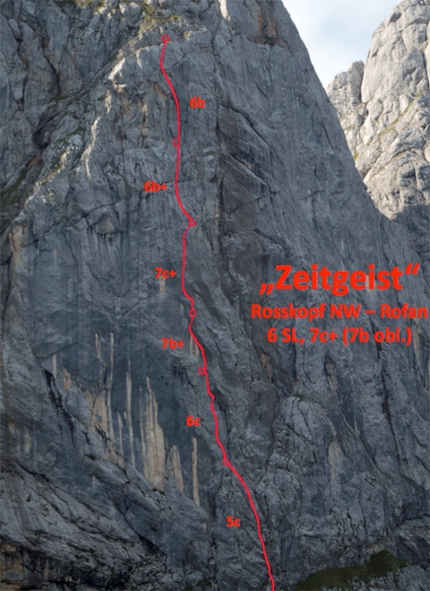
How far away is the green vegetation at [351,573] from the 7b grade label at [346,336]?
1553cm

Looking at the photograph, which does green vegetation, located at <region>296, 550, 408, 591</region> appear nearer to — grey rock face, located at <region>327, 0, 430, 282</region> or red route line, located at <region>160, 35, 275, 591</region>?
red route line, located at <region>160, 35, 275, 591</region>

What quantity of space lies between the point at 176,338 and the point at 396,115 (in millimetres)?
44271

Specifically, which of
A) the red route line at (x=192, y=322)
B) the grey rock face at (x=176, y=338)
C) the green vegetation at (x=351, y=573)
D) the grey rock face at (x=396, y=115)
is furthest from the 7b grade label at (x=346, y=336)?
the green vegetation at (x=351, y=573)

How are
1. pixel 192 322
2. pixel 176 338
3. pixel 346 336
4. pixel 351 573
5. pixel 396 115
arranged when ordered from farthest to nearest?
pixel 396 115 → pixel 346 336 → pixel 351 573 → pixel 192 322 → pixel 176 338

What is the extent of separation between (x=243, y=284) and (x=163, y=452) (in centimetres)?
1301

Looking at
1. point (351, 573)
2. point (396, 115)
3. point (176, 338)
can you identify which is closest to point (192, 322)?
point (176, 338)

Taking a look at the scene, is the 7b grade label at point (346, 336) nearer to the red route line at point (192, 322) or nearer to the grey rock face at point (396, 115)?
the red route line at point (192, 322)

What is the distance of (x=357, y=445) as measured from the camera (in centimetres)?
5319

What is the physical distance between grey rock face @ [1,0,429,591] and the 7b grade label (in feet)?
2.25

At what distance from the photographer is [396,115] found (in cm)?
7894

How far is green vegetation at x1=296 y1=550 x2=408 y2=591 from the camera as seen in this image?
4734cm

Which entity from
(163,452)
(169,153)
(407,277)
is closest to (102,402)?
(163,452)

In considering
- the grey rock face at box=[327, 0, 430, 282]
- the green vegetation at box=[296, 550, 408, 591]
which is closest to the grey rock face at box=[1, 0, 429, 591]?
the green vegetation at box=[296, 550, 408, 591]

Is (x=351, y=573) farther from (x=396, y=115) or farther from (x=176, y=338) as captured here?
(x=396, y=115)
